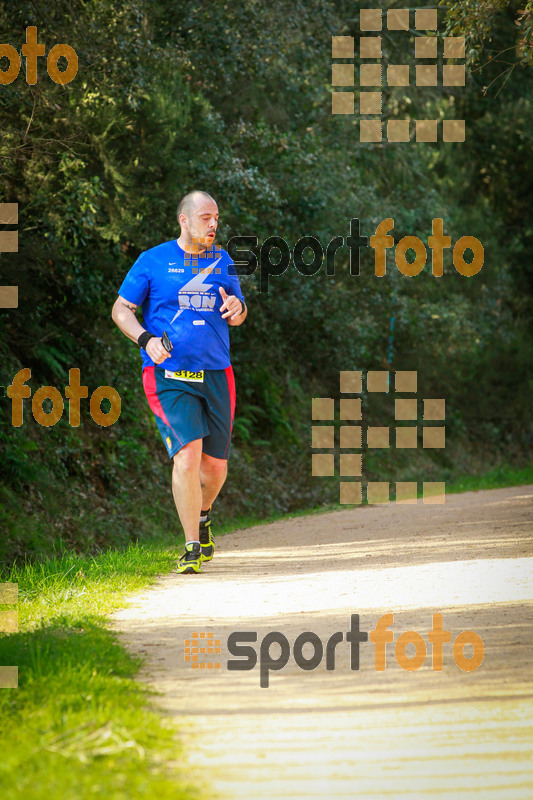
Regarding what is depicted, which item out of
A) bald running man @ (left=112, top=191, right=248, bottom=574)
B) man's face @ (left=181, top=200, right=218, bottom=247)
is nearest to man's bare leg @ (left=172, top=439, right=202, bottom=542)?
bald running man @ (left=112, top=191, right=248, bottom=574)

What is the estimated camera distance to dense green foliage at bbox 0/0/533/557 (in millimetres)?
10445

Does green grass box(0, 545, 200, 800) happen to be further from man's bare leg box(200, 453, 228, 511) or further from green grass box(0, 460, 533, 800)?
man's bare leg box(200, 453, 228, 511)

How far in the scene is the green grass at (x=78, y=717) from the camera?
288cm

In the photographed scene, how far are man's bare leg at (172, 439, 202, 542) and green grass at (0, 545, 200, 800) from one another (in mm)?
1296

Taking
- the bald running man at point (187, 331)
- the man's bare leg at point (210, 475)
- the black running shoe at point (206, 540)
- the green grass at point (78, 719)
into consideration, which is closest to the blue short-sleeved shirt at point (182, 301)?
the bald running man at point (187, 331)

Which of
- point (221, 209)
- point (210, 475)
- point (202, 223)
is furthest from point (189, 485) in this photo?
point (221, 209)

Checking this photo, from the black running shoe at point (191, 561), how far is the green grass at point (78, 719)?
4.03ft

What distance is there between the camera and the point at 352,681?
4070 millimetres

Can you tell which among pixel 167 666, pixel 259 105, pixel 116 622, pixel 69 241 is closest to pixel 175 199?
pixel 69 241

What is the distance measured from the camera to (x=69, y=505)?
11.6 m

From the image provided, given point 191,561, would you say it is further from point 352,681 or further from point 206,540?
point 352,681

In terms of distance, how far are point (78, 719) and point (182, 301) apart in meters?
3.96

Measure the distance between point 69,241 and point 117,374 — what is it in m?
2.78

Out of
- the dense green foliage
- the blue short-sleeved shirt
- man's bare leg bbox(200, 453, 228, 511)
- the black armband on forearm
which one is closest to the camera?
the black armband on forearm
